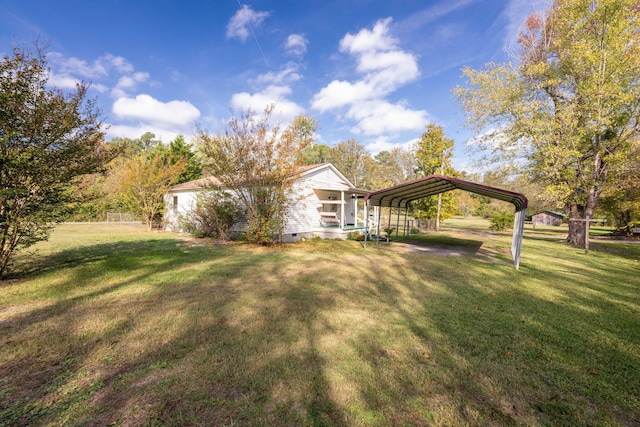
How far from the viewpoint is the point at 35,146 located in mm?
5504

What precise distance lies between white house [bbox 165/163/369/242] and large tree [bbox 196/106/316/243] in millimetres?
943

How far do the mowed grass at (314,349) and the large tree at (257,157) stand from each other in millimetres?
5121

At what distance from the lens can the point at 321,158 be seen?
42.6 m

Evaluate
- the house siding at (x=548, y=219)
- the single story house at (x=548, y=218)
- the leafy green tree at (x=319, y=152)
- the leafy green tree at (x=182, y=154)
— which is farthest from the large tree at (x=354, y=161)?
the house siding at (x=548, y=219)

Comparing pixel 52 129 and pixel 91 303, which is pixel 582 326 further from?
pixel 52 129

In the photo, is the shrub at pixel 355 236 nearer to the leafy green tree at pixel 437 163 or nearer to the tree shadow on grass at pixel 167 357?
the leafy green tree at pixel 437 163

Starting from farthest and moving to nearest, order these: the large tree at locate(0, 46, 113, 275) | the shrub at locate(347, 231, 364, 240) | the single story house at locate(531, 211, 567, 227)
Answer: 1. the single story house at locate(531, 211, 567, 227)
2. the shrub at locate(347, 231, 364, 240)
3. the large tree at locate(0, 46, 113, 275)

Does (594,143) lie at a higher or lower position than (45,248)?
higher

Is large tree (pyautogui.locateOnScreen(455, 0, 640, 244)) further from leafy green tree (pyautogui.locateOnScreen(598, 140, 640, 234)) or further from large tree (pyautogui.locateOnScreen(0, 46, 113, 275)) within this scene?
large tree (pyautogui.locateOnScreen(0, 46, 113, 275))

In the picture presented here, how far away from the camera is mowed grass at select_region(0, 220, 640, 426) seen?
2285 mm

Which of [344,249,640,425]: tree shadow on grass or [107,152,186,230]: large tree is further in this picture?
[107,152,186,230]: large tree

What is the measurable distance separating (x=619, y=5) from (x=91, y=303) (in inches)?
813

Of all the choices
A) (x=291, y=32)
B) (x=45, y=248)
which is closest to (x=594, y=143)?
(x=291, y=32)

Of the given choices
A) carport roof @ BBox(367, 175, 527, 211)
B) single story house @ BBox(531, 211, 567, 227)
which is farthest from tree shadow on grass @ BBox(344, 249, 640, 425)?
single story house @ BBox(531, 211, 567, 227)
